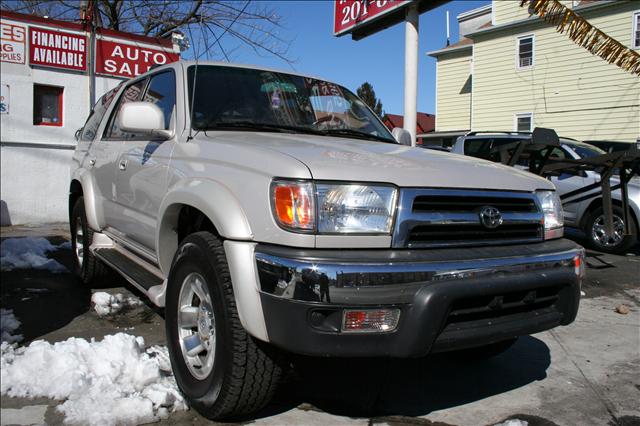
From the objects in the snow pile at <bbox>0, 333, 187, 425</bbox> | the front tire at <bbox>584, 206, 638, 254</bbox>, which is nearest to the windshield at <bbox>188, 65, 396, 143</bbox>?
the snow pile at <bbox>0, 333, 187, 425</bbox>

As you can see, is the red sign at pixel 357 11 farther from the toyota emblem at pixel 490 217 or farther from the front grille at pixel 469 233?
the toyota emblem at pixel 490 217

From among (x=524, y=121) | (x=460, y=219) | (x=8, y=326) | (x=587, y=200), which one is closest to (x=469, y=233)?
(x=460, y=219)

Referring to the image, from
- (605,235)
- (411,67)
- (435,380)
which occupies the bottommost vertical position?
(435,380)

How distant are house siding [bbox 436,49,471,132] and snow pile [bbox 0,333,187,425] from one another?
1972cm

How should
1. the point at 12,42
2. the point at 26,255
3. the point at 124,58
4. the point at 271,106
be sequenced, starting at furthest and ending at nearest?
the point at 124,58, the point at 12,42, the point at 26,255, the point at 271,106

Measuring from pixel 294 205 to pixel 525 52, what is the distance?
718 inches

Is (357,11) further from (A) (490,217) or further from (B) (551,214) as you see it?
(A) (490,217)

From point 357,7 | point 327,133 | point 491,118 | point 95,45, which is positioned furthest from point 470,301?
point 491,118

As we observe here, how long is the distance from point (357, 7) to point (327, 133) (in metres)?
5.78

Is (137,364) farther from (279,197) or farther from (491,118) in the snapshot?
(491,118)

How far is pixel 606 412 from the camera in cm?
296

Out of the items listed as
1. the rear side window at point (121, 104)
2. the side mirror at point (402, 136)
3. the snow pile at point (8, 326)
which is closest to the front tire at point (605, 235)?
the side mirror at point (402, 136)

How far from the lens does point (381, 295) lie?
2.13 metres

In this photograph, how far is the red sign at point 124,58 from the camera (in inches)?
365
